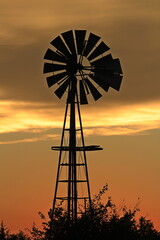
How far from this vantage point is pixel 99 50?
55.8 m

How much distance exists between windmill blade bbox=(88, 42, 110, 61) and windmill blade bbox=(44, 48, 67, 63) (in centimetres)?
190

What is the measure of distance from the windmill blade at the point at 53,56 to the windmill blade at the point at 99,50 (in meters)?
1.90

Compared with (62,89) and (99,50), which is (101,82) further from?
(62,89)

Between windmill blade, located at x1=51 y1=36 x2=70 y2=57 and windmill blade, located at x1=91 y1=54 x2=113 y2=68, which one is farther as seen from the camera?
windmill blade, located at x1=51 y1=36 x2=70 y2=57

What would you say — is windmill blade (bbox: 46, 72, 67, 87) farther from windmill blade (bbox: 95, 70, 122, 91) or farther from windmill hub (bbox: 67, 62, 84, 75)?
windmill blade (bbox: 95, 70, 122, 91)

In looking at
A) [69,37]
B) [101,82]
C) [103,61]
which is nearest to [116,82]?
[101,82]

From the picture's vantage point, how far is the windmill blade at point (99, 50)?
55719 mm

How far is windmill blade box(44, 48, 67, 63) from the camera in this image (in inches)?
2215

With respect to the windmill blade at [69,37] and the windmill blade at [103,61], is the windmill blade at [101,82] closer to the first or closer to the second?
the windmill blade at [103,61]

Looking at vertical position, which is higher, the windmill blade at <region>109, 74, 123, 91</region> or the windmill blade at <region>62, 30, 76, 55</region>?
the windmill blade at <region>62, 30, 76, 55</region>

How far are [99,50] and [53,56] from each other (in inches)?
128

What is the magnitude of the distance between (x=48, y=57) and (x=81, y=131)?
5.92 meters

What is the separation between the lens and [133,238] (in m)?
55.8

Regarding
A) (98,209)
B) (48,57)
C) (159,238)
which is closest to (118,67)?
(48,57)
